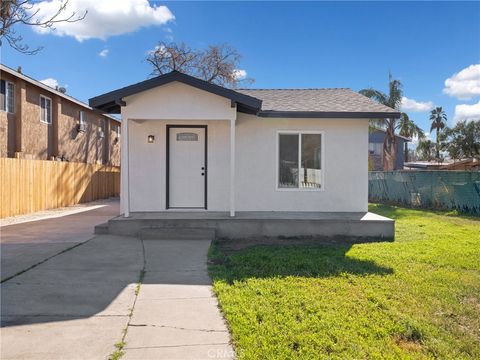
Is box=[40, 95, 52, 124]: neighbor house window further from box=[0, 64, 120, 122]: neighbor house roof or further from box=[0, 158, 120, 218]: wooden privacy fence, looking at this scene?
box=[0, 158, 120, 218]: wooden privacy fence

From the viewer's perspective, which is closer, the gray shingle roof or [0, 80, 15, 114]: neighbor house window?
the gray shingle roof

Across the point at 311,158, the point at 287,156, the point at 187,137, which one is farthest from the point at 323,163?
the point at 187,137

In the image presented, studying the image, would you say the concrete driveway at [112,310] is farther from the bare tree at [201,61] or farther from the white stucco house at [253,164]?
the bare tree at [201,61]

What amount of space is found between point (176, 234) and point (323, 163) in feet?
13.7

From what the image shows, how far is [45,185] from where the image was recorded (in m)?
15.8

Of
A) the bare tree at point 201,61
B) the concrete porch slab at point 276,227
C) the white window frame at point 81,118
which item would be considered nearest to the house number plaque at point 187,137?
the concrete porch slab at point 276,227

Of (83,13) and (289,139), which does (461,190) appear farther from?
(83,13)

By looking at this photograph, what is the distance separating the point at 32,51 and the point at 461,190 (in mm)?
14961

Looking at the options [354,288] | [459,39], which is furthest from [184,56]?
[354,288]

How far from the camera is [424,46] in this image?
1688 cm

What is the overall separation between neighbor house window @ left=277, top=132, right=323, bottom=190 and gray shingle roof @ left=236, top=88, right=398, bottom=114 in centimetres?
70

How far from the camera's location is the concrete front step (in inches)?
342

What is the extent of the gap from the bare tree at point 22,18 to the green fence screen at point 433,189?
14.2 metres

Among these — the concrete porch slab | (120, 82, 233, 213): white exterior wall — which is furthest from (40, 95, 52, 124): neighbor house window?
the concrete porch slab
